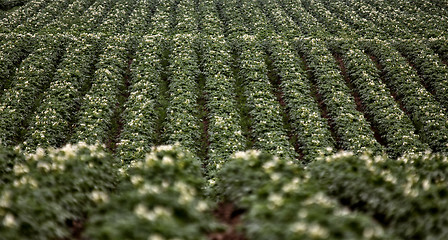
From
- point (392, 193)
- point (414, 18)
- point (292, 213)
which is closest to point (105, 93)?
point (292, 213)

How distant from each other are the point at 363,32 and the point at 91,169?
28.3m

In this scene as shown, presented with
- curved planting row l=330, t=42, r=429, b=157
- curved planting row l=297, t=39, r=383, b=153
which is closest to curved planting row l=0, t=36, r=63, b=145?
curved planting row l=297, t=39, r=383, b=153

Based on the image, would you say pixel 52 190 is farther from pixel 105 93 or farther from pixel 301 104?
pixel 301 104

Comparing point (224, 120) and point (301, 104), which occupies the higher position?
point (301, 104)

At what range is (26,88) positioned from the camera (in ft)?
60.8

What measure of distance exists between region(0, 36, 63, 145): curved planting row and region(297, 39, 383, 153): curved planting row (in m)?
18.2

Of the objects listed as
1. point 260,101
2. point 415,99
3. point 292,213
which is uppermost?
point 292,213

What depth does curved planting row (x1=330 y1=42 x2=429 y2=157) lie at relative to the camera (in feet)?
51.1

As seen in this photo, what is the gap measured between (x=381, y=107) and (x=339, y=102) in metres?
2.54

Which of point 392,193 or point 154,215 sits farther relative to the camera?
point 392,193

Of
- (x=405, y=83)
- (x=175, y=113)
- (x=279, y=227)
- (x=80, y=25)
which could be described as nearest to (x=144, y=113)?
(x=175, y=113)

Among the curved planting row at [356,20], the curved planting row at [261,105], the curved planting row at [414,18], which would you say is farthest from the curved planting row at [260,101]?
the curved planting row at [414,18]

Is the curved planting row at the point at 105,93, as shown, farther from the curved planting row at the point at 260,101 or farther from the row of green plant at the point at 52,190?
the curved planting row at the point at 260,101

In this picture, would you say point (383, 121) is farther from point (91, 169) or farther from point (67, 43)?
point (67, 43)
